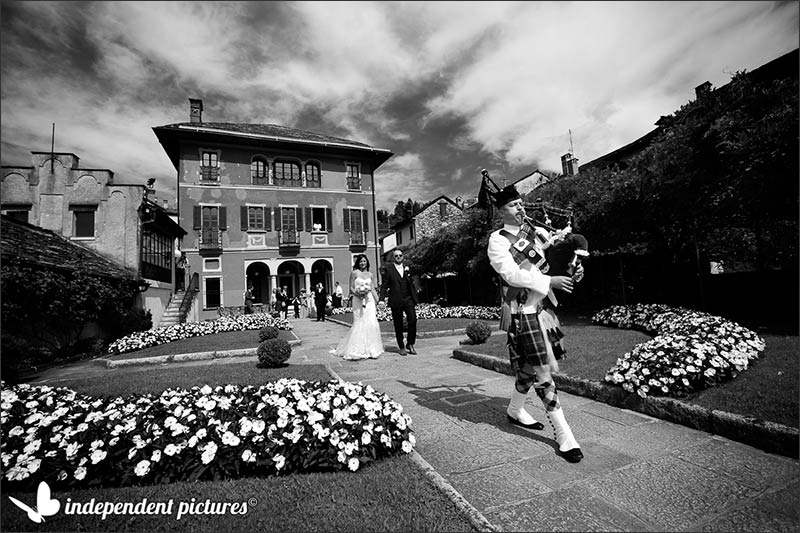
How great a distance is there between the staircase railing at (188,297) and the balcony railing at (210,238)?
2001 millimetres

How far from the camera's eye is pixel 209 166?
83.4 feet

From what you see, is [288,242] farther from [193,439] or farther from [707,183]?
[193,439]

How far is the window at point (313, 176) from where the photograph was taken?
28.3m

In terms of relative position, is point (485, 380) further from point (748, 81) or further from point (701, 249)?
point (701, 249)

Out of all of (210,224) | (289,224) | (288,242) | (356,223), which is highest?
(356,223)

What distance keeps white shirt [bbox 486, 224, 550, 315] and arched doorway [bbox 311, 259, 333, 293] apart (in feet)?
83.4

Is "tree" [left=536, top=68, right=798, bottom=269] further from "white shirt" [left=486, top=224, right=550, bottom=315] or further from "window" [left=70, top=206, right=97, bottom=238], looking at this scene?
"window" [left=70, top=206, right=97, bottom=238]

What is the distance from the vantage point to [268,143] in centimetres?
2689

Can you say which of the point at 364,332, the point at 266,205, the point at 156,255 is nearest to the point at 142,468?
the point at 364,332

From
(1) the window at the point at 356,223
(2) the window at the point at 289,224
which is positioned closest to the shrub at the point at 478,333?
(2) the window at the point at 289,224

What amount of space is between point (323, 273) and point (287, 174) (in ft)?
27.7

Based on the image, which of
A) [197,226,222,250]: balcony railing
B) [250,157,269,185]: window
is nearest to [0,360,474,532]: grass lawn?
[197,226,222,250]: balcony railing

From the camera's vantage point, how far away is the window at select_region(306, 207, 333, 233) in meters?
27.7

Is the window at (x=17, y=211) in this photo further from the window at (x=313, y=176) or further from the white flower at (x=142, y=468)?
the window at (x=313, y=176)
